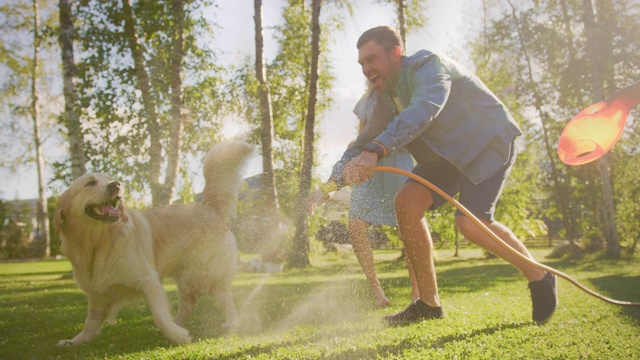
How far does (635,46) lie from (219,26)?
11179 millimetres

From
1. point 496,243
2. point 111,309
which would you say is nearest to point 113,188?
point 111,309

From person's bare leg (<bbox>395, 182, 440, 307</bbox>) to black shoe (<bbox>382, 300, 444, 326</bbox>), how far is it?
48mm

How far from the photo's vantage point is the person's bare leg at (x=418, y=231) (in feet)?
10.6

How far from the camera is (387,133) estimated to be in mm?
2572

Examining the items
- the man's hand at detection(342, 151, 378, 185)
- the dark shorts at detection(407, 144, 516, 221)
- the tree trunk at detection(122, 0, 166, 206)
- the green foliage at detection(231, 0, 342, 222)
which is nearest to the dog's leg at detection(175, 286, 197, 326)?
the dark shorts at detection(407, 144, 516, 221)

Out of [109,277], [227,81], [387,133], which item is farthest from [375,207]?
[227,81]

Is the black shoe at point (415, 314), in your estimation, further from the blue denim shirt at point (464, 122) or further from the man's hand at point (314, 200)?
the man's hand at point (314, 200)

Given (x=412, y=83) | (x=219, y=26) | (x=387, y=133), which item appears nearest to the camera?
(x=387, y=133)

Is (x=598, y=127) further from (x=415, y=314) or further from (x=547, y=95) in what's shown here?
(x=547, y=95)

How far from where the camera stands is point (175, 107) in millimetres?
8477

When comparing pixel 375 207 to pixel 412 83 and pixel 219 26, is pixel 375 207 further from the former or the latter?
pixel 219 26

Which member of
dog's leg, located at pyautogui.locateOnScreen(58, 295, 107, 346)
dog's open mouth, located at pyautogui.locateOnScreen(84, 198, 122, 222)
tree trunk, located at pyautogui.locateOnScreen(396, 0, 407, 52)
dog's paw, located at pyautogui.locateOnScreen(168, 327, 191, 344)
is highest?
tree trunk, located at pyautogui.locateOnScreen(396, 0, 407, 52)

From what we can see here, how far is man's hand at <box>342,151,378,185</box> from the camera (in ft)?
7.98

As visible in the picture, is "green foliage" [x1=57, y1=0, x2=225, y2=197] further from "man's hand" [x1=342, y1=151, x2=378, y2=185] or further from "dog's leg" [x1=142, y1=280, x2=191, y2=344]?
"man's hand" [x1=342, y1=151, x2=378, y2=185]
